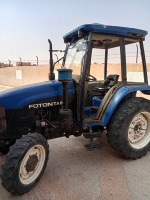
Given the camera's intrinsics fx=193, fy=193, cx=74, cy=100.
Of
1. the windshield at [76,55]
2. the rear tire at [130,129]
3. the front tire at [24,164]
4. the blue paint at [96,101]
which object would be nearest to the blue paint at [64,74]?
the windshield at [76,55]

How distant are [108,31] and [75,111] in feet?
4.62

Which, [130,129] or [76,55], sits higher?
[76,55]

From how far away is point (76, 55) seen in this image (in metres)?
3.41

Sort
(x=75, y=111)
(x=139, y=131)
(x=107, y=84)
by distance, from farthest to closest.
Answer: (x=107, y=84), (x=139, y=131), (x=75, y=111)

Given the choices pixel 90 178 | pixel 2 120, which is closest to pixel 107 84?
pixel 90 178

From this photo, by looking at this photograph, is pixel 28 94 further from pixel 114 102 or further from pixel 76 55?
pixel 114 102

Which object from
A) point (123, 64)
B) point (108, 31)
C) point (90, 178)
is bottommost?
point (90, 178)

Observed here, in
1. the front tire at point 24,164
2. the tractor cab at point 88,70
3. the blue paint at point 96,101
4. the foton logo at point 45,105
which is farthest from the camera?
the blue paint at point 96,101

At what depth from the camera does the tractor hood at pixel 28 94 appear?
270 centimetres

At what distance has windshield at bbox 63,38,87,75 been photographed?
3188mm

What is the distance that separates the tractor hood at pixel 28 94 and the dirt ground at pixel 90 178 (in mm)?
1109

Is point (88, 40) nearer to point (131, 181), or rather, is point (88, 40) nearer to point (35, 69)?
point (131, 181)

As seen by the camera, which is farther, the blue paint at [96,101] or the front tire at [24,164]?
the blue paint at [96,101]

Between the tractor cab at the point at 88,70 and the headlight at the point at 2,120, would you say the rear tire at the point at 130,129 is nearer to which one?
the tractor cab at the point at 88,70
